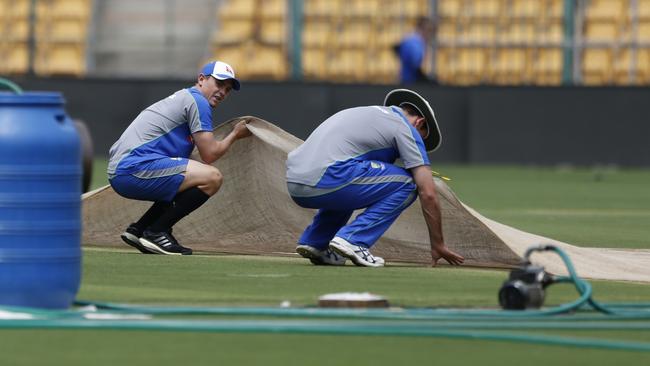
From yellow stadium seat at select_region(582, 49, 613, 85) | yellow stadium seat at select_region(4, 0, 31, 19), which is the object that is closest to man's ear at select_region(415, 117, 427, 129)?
yellow stadium seat at select_region(582, 49, 613, 85)

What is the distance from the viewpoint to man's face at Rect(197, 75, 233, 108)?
11.4m

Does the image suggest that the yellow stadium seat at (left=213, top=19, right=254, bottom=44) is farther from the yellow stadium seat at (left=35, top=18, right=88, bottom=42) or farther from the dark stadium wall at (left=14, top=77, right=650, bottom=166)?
the yellow stadium seat at (left=35, top=18, right=88, bottom=42)

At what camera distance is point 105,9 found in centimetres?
2955

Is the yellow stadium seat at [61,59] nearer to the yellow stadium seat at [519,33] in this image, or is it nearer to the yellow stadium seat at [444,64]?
the yellow stadium seat at [444,64]

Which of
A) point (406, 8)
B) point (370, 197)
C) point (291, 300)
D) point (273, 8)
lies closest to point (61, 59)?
point (273, 8)

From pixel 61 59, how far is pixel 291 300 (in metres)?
21.5

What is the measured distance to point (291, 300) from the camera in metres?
8.20

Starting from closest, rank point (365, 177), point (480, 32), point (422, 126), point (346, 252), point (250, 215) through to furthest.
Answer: point (346, 252) < point (365, 177) < point (422, 126) < point (250, 215) < point (480, 32)

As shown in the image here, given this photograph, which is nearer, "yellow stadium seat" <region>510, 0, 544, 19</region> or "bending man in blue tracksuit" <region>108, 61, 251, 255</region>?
"bending man in blue tracksuit" <region>108, 61, 251, 255</region>

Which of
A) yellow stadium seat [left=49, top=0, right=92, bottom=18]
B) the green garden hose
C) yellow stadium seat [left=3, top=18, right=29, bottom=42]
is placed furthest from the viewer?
yellow stadium seat [left=49, top=0, right=92, bottom=18]

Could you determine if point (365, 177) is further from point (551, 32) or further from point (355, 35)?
point (355, 35)

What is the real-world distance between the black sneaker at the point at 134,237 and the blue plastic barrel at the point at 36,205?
154 inches

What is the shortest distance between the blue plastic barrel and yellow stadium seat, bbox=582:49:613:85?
828 inches

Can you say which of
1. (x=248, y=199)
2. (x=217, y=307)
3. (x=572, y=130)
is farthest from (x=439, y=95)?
(x=217, y=307)
